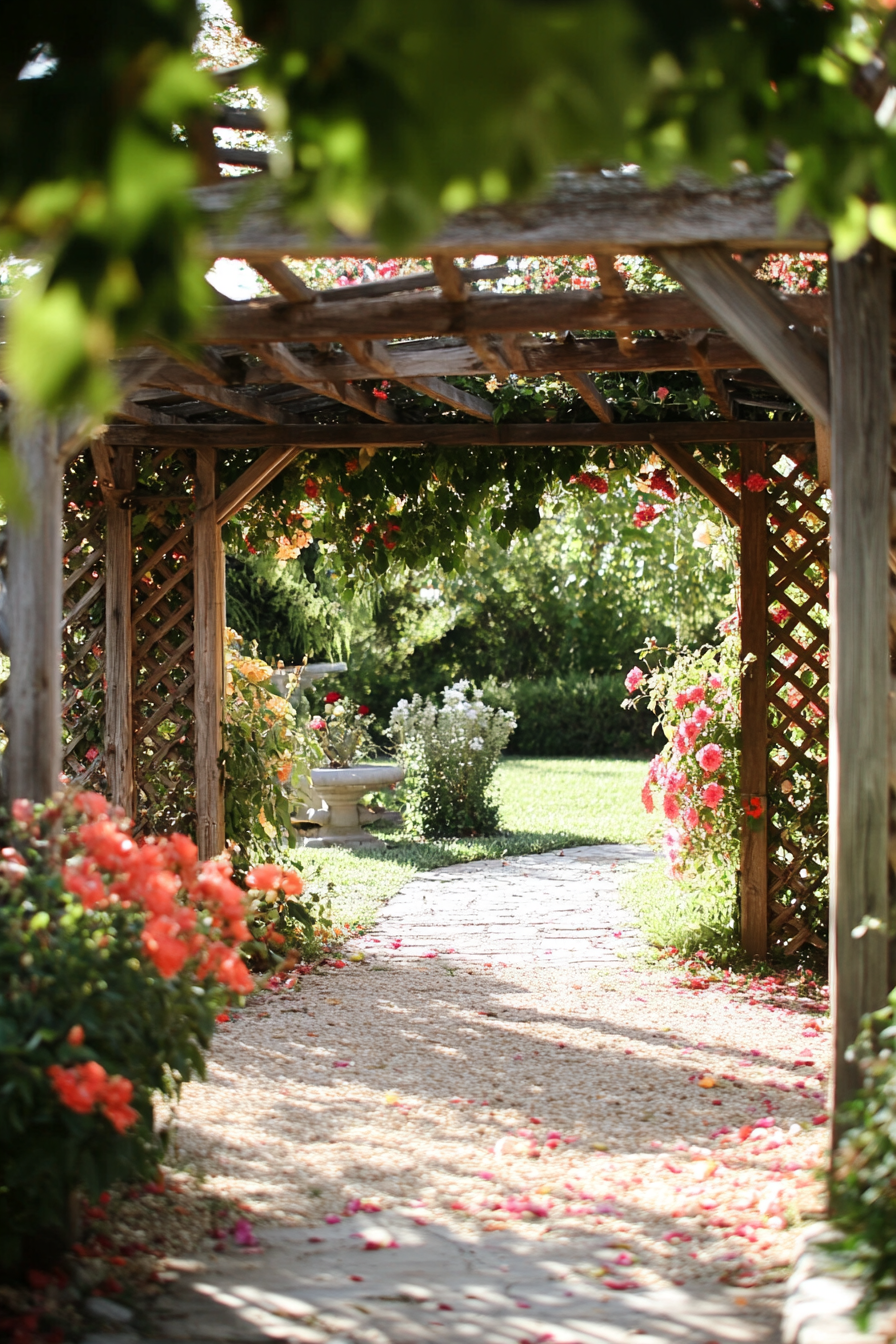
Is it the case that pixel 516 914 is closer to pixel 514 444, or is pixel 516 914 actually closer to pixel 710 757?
pixel 710 757

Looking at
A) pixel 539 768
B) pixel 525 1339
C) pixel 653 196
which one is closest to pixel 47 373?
pixel 653 196

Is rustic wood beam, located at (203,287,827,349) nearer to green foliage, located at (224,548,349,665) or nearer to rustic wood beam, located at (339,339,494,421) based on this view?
rustic wood beam, located at (339,339,494,421)

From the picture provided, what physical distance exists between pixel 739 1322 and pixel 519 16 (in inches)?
96.6

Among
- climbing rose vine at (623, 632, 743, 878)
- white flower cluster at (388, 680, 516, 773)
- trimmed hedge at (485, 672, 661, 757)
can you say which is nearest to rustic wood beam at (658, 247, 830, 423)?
climbing rose vine at (623, 632, 743, 878)

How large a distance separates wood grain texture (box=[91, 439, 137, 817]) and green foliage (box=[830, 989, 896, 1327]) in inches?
158

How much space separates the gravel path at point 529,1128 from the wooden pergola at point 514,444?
575 millimetres

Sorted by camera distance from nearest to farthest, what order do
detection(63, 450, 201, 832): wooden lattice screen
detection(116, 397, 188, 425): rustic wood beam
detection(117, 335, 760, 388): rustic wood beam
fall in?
detection(117, 335, 760, 388): rustic wood beam → detection(116, 397, 188, 425): rustic wood beam → detection(63, 450, 201, 832): wooden lattice screen

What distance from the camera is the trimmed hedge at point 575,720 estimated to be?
1930cm

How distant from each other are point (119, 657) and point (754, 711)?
3044mm

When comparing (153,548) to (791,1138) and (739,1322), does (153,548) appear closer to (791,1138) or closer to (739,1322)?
(791,1138)

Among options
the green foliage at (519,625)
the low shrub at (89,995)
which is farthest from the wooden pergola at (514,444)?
the green foliage at (519,625)

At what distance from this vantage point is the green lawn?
8031mm

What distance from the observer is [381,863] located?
910 centimetres

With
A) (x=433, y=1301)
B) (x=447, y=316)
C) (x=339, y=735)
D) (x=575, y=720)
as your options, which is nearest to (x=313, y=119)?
(x=447, y=316)
